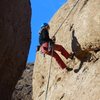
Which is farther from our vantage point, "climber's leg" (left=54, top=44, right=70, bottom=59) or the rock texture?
the rock texture

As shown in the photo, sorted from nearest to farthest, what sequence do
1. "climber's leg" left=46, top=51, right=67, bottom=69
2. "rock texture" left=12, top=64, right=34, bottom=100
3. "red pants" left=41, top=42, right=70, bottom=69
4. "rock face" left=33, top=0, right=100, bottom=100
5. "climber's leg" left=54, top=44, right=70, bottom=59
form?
"rock face" left=33, top=0, right=100, bottom=100 → "red pants" left=41, top=42, right=70, bottom=69 → "climber's leg" left=54, top=44, right=70, bottom=59 → "climber's leg" left=46, top=51, right=67, bottom=69 → "rock texture" left=12, top=64, right=34, bottom=100

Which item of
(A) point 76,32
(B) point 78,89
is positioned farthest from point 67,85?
(A) point 76,32

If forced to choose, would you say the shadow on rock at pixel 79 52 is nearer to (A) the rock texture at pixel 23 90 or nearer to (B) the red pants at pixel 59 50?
(B) the red pants at pixel 59 50

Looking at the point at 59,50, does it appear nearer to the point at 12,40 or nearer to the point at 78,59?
the point at 78,59

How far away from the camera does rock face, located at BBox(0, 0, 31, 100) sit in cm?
1331

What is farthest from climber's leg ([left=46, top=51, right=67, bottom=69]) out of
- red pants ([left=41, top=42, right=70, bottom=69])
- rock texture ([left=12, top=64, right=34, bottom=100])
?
rock texture ([left=12, top=64, right=34, bottom=100])

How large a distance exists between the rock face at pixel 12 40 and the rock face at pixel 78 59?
218 cm

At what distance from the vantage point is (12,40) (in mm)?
14023

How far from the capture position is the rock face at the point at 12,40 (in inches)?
524

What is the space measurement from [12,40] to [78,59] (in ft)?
13.0

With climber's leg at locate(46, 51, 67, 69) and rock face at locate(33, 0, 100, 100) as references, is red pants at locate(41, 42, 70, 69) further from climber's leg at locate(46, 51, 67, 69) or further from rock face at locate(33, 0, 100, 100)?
rock face at locate(33, 0, 100, 100)

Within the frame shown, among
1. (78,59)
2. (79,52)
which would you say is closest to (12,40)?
(79,52)

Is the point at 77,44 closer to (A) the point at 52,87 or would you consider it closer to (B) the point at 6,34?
(A) the point at 52,87

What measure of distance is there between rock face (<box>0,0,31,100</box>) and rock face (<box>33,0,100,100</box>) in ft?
7.15
